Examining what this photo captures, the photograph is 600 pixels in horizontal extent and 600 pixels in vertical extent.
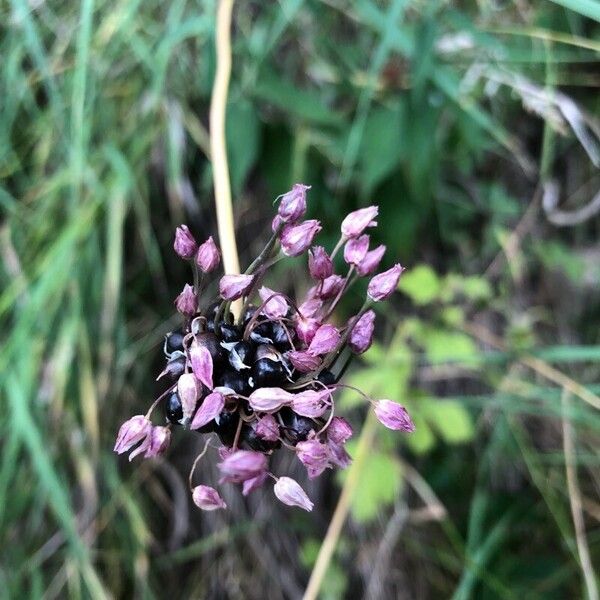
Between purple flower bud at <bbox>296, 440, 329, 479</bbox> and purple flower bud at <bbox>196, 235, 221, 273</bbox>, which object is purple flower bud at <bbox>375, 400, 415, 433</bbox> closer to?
purple flower bud at <bbox>296, 440, 329, 479</bbox>

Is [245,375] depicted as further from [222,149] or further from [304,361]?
[222,149]

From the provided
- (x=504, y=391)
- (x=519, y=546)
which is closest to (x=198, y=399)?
(x=504, y=391)

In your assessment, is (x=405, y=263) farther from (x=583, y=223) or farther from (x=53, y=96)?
(x=53, y=96)

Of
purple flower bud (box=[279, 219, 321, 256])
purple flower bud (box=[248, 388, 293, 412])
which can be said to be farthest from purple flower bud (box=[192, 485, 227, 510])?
purple flower bud (box=[279, 219, 321, 256])

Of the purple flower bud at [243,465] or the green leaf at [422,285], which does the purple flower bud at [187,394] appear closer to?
the purple flower bud at [243,465]

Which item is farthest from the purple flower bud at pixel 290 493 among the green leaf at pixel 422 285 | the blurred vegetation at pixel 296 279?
the green leaf at pixel 422 285
